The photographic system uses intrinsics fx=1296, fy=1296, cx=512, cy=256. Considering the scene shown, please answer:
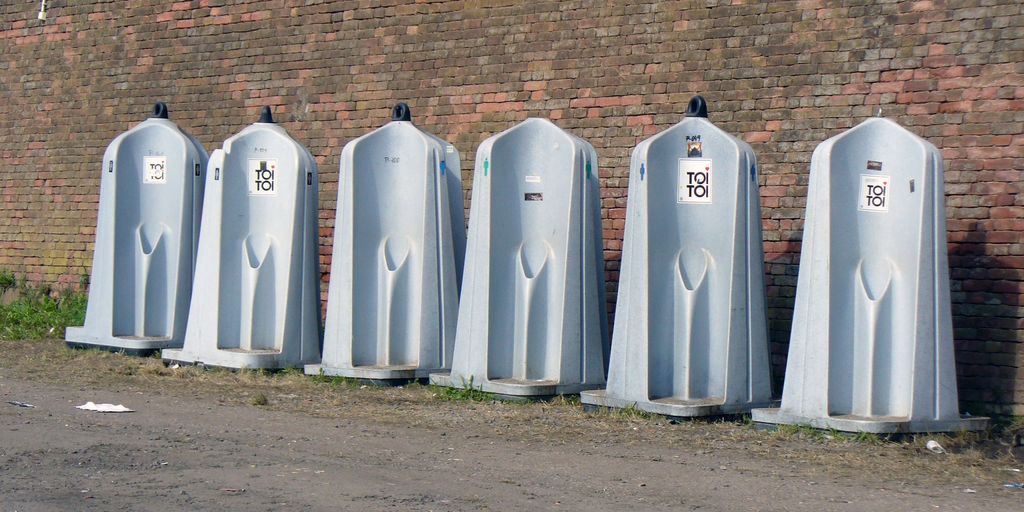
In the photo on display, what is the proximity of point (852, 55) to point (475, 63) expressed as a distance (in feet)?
10.7

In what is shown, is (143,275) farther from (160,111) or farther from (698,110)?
(698,110)

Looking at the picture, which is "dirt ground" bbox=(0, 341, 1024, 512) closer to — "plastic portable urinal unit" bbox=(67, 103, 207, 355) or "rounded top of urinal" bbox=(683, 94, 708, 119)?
"plastic portable urinal unit" bbox=(67, 103, 207, 355)

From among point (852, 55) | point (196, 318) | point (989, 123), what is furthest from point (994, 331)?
point (196, 318)

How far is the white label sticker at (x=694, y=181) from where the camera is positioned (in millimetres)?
7734

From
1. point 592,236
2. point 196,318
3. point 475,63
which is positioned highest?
point 475,63

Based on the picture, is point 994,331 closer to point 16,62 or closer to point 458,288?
point 458,288

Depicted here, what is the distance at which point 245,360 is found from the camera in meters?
9.27

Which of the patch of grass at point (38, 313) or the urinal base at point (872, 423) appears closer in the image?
the urinal base at point (872, 423)

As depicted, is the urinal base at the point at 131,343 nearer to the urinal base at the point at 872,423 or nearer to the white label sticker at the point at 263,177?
the white label sticker at the point at 263,177

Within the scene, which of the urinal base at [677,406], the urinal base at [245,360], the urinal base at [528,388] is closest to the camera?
the urinal base at [677,406]

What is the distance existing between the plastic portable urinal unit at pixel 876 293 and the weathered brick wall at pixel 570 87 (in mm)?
999

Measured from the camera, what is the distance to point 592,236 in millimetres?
8430

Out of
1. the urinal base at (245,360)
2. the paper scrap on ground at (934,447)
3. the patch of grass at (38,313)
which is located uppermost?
the patch of grass at (38,313)

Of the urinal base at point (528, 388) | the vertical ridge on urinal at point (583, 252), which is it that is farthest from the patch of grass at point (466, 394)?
the vertical ridge on urinal at point (583, 252)
